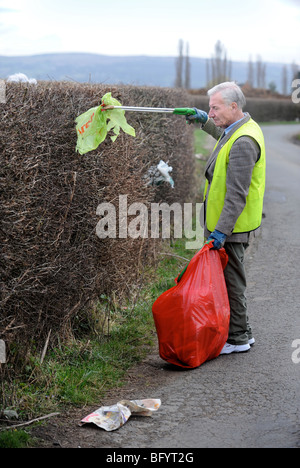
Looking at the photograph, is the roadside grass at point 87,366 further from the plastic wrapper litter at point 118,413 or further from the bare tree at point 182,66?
the bare tree at point 182,66

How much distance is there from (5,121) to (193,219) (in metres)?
6.21

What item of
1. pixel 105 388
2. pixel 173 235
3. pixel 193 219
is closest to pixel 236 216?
pixel 105 388

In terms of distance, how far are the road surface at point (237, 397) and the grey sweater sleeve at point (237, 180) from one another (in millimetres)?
1020

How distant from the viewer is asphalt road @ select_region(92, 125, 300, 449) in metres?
3.64

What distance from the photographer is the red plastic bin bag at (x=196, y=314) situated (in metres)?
4.52

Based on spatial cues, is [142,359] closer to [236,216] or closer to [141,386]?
[141,386]

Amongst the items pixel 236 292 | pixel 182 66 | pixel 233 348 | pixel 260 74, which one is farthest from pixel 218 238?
pixel 260 74

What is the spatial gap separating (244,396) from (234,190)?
4.65ft

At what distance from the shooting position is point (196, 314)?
4520 mm

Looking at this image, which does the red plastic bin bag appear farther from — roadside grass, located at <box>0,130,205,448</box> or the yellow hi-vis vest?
roadside grass, located at <box>0,130,205,448</box>

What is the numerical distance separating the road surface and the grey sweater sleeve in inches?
40.2

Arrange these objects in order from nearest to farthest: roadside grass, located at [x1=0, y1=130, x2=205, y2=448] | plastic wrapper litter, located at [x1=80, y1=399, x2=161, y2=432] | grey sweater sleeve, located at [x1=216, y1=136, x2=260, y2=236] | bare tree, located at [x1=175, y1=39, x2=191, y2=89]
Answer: plastic wrapper litter, located at [x1=80, y1=399, x2=161, y2=432], roadside grass, located at [x1=0, y1=130, x2=205, y2=448], grey sweater sleeve, located at [x1=216, y1=136, x2=260, y2=236], bare tree, located at [x1=175, y1=39, x2=191, y2=89]

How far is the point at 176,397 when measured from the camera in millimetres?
4227

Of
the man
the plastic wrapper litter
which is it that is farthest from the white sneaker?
the plastic wrapper litter
